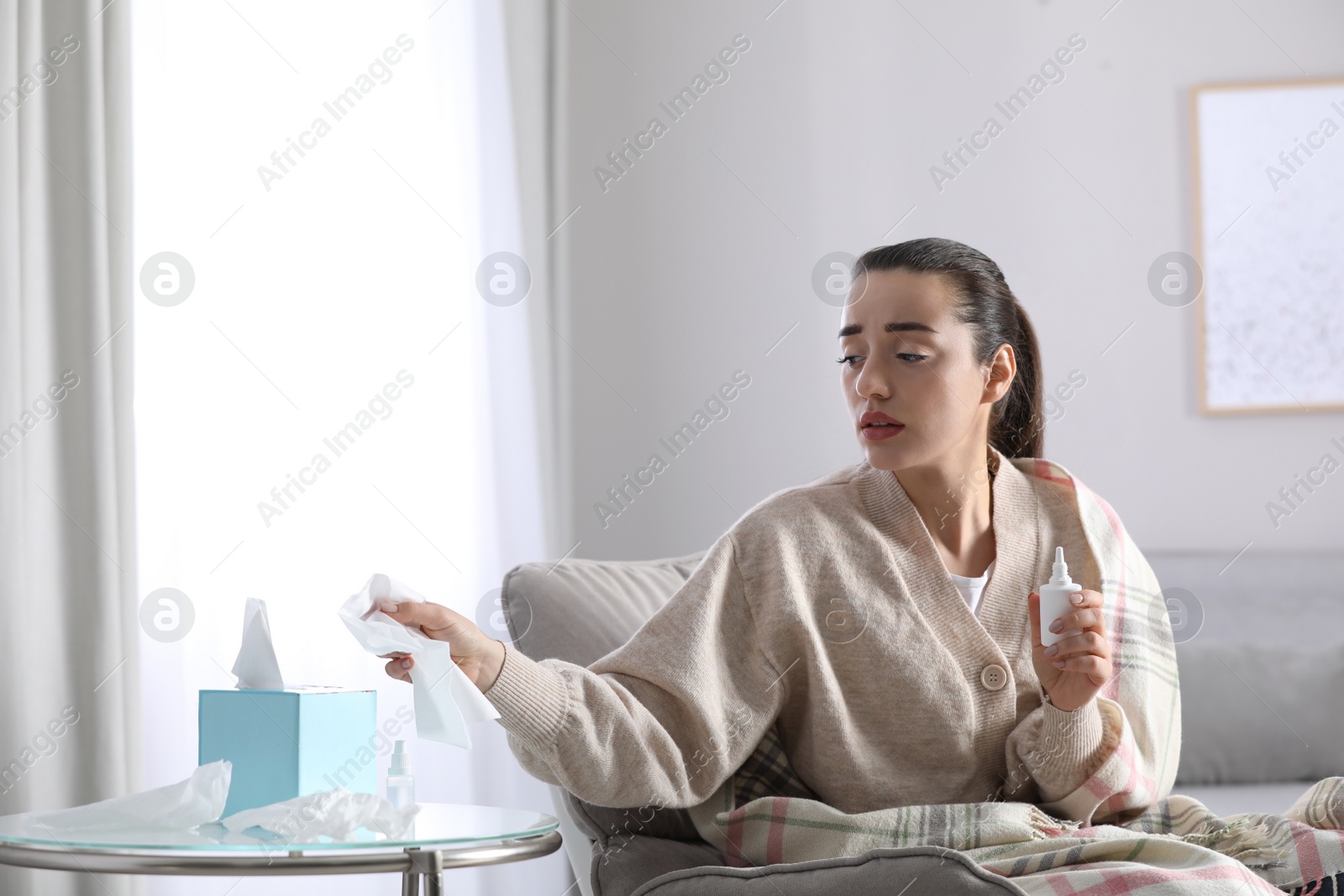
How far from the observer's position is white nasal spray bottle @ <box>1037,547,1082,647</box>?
49.5 inches

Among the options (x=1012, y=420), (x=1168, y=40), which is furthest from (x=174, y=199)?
(x=1168, y=40)

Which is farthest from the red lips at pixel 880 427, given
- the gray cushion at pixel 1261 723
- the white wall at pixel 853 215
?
the white wall at pixel 853 215

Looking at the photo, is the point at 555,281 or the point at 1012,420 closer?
the point at 1012,420

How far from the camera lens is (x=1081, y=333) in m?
2.89

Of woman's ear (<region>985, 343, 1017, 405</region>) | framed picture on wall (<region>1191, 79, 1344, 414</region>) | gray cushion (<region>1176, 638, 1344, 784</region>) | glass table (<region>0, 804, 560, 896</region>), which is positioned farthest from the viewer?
framed picture on wall (<region>1191, 79, 1344, 414</region>)

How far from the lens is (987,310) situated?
1.49 m

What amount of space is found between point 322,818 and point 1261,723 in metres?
1.93

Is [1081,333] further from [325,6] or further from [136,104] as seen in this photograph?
[136,104]

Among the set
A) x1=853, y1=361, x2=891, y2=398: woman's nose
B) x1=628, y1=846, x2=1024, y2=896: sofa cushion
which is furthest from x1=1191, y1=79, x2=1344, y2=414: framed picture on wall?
x1=628, y1=846, x2=1024, y2=896: sofa cushion

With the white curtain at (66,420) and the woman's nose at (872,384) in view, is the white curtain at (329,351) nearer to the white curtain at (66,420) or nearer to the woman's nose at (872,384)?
the white curtain at (66,420)

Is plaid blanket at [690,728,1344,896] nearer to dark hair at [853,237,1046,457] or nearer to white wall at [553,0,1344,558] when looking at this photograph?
dark hair at [853,237,1046,457]

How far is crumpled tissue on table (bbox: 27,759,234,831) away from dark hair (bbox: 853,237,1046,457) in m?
0.93

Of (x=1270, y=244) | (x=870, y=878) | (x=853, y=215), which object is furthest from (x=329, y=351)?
(x=1270, y=244)

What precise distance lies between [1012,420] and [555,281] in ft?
4.79
